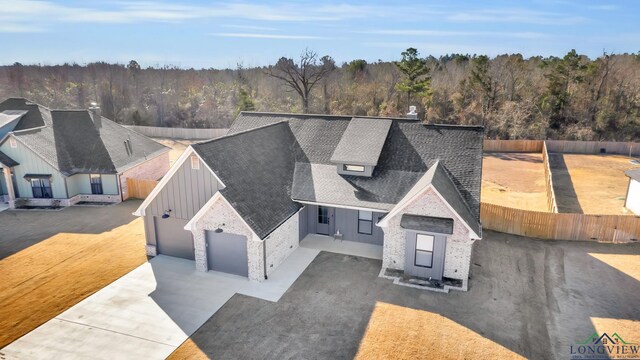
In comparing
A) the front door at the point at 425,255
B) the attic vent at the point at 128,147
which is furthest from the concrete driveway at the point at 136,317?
the attic vent at the point at 128,147

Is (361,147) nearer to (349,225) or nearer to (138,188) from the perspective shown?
(349,225)

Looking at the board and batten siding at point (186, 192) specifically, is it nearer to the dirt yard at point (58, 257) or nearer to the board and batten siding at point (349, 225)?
the dirt yard at point (58, 257)

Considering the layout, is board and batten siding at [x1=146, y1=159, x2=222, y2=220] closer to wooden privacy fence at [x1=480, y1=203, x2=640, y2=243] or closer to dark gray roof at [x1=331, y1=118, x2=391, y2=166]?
dark gray roof at [x1=331, y1=118, x2=391, y2=166]

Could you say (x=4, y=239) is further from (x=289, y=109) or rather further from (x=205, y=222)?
(x=289, y=109)

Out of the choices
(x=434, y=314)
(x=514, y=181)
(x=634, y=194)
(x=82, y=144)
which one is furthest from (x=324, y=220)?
(x=514, y=181)

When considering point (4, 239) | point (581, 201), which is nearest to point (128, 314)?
point (4, 239)

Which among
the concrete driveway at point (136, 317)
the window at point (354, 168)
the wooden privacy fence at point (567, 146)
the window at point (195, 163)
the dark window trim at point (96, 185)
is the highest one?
the window at point (195, 163)
